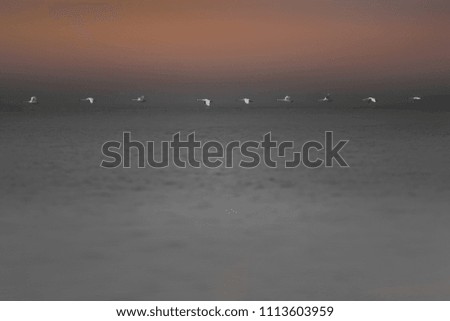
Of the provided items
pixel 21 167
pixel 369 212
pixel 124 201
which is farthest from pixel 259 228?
pixel 21 167

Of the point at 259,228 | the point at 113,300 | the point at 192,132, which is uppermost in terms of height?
the point at 192,132

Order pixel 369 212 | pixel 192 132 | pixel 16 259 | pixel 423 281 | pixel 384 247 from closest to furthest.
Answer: pixel 423 281 < pixel 16 259 < pixel 384 247 < pixel 369 212 < pixel 192 132

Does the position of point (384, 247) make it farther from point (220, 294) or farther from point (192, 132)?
point (192, 132)

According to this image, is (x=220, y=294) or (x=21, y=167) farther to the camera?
(x=21, y=167)

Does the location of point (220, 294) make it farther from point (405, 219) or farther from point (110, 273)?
point (405, 219)

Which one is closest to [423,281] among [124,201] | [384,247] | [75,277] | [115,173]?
[384,247]

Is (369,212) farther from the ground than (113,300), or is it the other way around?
(369,212)

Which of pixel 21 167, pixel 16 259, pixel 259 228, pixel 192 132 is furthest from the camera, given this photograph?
pixel 192 132
